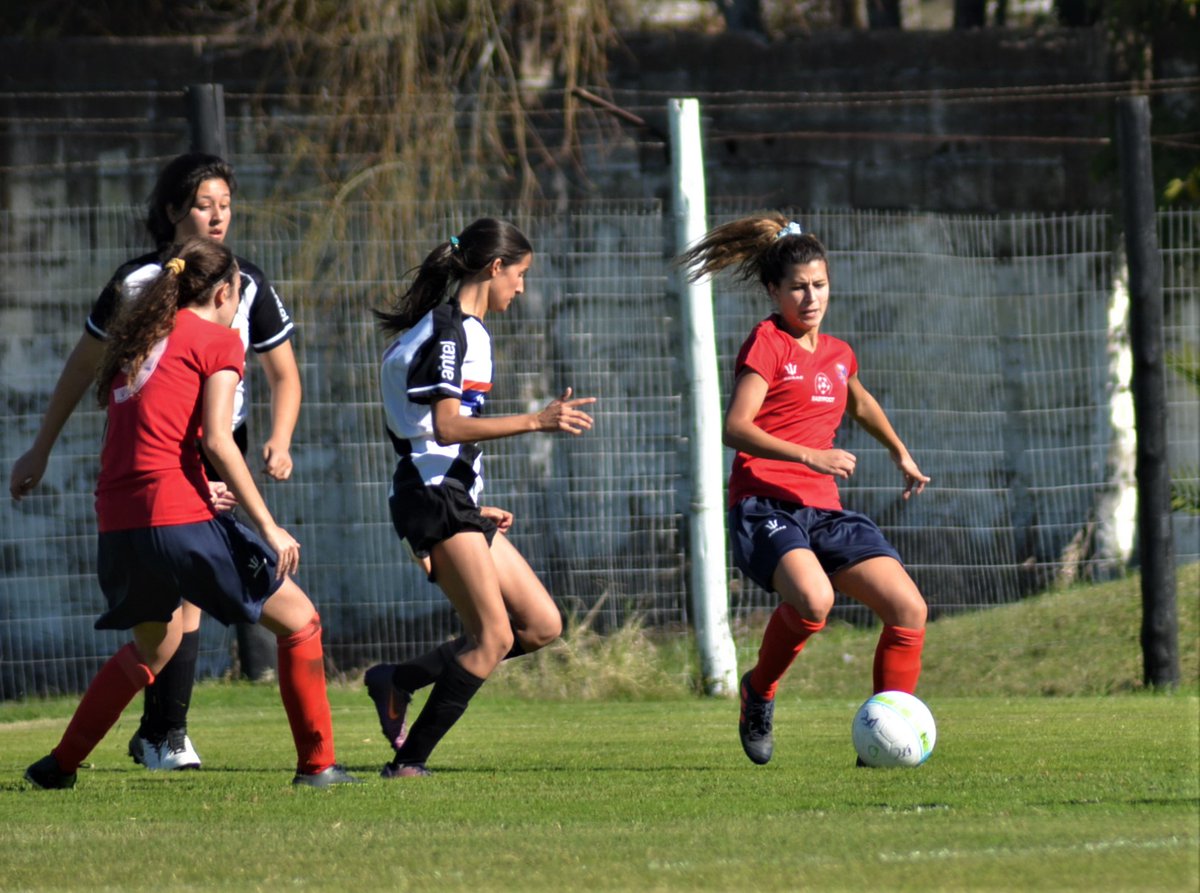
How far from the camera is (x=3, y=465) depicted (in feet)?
34.1

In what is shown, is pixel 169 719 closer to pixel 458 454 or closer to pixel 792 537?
pixel 458 454

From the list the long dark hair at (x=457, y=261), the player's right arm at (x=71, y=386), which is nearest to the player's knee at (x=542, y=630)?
the long dark hair at (x=457, y=261)

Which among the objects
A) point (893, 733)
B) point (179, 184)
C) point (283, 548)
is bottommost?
point (893, 733)

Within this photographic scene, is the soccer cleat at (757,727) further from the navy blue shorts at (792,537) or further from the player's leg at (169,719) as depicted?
→ the player's leg at (169,719)

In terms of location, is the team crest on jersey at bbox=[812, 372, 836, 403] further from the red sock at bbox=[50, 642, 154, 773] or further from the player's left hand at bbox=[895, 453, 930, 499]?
the red sock at bbox=[50, 642, 154, 773]

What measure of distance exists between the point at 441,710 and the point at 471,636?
0.86 feet

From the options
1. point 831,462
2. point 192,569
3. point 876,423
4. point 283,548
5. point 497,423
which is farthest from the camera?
point 876,423

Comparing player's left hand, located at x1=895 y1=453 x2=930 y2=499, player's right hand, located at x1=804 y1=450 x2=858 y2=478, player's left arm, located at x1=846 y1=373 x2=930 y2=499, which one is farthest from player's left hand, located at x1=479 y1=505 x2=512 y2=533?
player's left hand, located at x1=895 y1=453 x2=930 y2=499

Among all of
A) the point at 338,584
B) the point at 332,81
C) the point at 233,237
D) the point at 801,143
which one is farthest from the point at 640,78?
the point at 338,584

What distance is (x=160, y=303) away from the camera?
5402mm

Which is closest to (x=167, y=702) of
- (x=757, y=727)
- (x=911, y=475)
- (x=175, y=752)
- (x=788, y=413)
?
(x=175, y=752)

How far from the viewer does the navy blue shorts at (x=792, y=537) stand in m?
6.04

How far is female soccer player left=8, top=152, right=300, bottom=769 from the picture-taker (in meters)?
5.94

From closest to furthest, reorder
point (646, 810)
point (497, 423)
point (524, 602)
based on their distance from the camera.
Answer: point (646, 810)
point (497, 423)
point (524, 602)
